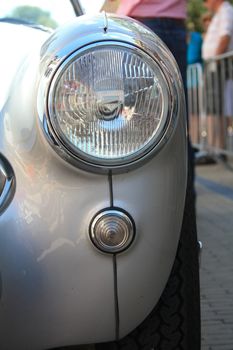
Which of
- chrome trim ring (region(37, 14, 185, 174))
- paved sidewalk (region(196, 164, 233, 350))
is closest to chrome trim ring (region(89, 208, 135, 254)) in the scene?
chrome trim ring (region(37, 14, 185, 174))

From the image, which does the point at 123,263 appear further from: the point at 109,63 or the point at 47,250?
the point at 109,63

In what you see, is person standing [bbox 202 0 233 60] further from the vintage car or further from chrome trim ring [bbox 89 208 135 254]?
chrome trim ring [bbox 89 208 135 254]

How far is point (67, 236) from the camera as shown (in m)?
1.76

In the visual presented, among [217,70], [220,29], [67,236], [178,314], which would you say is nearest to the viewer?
[67,236]

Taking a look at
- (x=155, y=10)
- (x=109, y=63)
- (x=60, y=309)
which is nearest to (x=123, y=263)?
(x=60, y=309)

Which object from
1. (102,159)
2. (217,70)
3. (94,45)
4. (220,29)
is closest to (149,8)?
(94,45)

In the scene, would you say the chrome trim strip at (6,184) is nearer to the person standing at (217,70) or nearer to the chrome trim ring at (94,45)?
the chrome trim ring at (94,45)

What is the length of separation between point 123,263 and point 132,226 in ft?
0.32

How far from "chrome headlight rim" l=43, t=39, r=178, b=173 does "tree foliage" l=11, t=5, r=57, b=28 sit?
1.42m

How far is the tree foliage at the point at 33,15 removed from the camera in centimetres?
314

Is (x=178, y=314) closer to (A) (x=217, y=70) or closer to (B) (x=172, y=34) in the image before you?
(B) (x=172, y=34)

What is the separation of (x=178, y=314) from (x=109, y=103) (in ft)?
2.21

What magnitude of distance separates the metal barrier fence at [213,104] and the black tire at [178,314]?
5938 mm

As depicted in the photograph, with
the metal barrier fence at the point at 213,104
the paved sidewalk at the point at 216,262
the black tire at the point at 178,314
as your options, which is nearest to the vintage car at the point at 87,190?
the black tire at the point at 178,314
